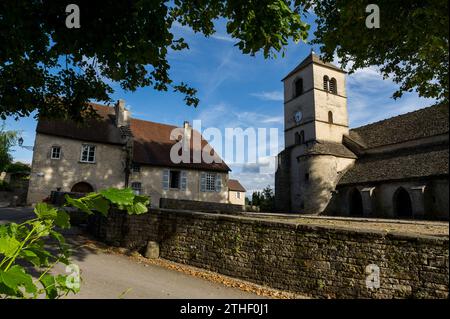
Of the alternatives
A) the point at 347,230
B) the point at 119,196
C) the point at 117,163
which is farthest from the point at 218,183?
the point at 119,196

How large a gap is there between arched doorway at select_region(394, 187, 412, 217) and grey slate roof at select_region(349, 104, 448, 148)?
199 inches

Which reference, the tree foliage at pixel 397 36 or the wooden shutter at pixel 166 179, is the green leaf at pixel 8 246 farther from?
the wooden shutter at pixel 166 179

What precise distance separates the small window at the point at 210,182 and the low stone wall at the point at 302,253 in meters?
18.5

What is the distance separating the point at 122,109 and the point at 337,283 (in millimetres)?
27230

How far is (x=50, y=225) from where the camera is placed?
1.58 metres

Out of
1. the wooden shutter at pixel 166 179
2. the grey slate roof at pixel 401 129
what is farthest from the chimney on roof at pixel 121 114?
the grey slate roof at pixel 401 129

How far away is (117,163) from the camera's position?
2745 cm

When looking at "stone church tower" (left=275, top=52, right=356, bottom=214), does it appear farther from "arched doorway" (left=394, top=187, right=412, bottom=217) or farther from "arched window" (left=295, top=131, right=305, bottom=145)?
"arched doorway" (left=394, top=187, right=412, bottom=217)

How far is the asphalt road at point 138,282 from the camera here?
707cm

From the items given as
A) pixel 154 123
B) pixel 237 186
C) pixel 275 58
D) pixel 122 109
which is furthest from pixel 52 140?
pixel 237 186

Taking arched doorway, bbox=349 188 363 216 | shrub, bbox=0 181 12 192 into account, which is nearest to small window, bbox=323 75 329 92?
arched doorway, bbox=349 188 363 216

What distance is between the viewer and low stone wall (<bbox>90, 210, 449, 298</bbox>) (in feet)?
20.4

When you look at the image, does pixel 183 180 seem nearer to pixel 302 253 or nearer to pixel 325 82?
pixel 325 82
